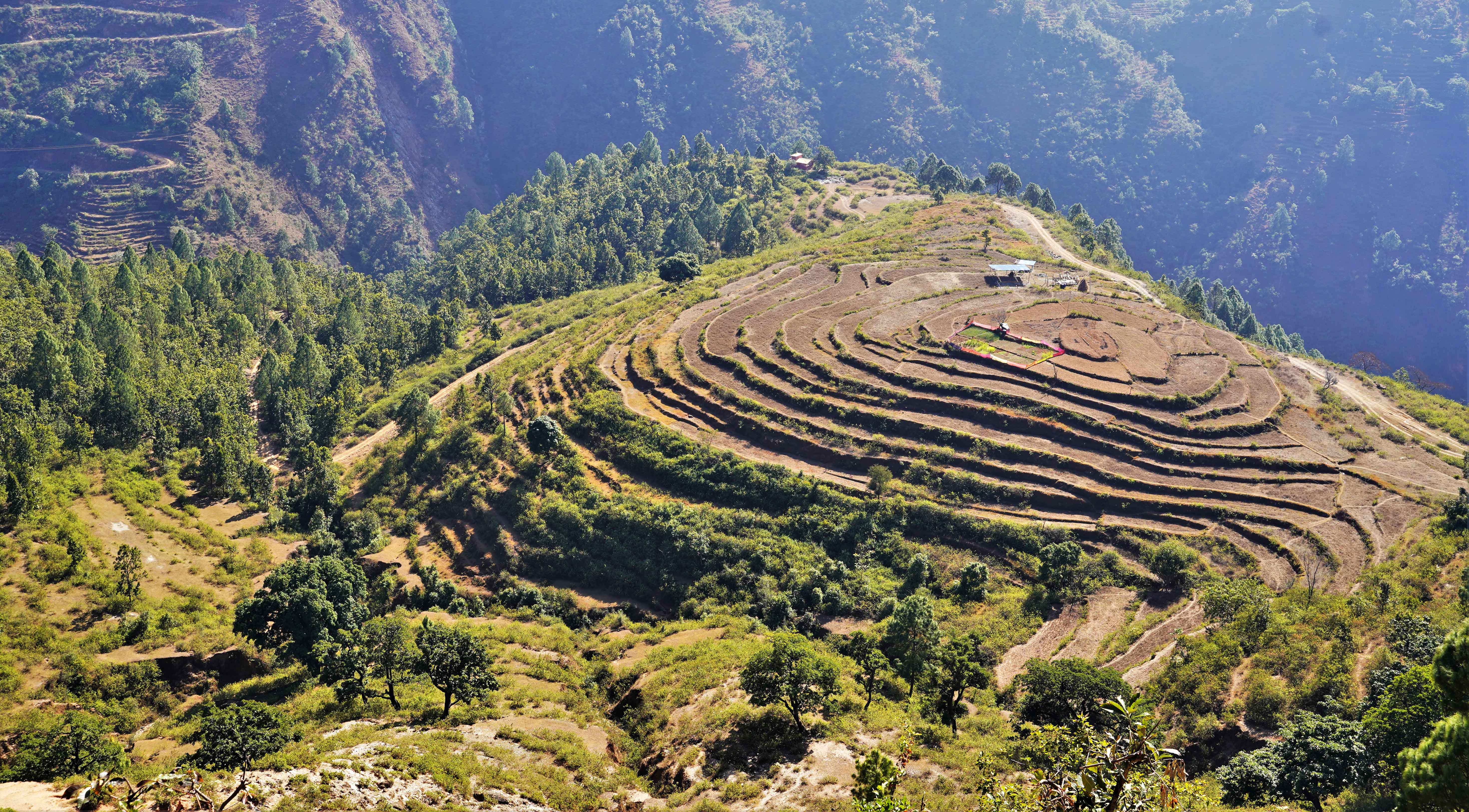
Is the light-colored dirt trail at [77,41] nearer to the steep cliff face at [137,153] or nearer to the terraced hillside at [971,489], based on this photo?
the steep cliff face at [137,153]

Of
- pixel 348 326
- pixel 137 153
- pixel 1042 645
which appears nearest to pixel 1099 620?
pixel 1042 645

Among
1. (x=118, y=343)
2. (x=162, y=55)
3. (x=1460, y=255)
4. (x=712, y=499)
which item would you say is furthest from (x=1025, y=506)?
(x=162, y=55)

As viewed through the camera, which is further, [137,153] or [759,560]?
[137,153]

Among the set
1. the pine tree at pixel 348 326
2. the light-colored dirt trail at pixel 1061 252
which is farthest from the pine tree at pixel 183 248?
the light-colored dirt trail at pixel 1061 252

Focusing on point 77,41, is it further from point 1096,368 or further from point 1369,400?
point 1369,400

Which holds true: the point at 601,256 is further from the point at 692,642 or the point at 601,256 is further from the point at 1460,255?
the point at 1460,255

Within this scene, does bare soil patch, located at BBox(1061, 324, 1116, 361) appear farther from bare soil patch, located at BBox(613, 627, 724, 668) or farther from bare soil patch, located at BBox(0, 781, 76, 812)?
bare soil patch, located at BBox(0, 781, 76, 812)

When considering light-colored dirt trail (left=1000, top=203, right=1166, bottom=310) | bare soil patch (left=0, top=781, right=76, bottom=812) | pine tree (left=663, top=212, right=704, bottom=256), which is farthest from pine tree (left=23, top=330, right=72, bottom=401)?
light-colored dirt trail (left=1000, top=203, right=1166, bottom=310)
